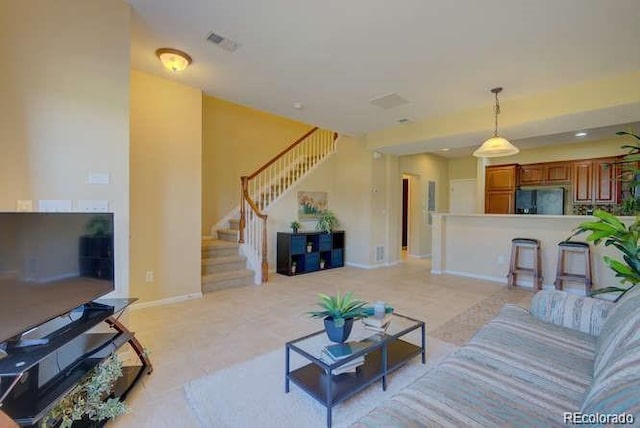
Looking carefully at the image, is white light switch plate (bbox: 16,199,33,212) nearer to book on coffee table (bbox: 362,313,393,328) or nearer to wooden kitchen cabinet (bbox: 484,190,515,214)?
book on coffee table (bbox: 362,313,393,328)

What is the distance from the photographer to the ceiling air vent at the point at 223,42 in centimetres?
272

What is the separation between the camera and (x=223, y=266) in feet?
15.6

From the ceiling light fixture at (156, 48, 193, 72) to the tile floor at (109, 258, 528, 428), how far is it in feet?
8.33

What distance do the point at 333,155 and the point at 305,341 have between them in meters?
5.34

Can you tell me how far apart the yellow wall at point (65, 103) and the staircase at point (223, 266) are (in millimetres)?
2019

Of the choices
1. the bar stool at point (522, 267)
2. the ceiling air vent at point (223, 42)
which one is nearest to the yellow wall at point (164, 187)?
the ceiling air vent at point (223, 42)

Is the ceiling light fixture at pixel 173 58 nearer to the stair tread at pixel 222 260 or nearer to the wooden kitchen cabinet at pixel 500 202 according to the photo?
the stair tread at pixel 222 260

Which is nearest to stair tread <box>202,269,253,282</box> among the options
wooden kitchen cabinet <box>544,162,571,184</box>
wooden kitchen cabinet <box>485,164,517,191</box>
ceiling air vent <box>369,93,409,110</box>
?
ceiling air vent <box>369,93,409,110</box>

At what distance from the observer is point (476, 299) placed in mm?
4070

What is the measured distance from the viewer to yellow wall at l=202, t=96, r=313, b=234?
580 cm

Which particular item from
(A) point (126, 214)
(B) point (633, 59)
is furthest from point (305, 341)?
(B) point (633, 59)

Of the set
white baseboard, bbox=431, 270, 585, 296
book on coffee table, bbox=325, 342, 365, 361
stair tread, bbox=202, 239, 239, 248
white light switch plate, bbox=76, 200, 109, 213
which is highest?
white light switch plate, bbox=76, 200, 109, 213

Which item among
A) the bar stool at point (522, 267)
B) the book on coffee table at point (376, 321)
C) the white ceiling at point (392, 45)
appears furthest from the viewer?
the bar stool at point (522, 267)

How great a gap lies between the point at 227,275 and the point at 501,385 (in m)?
3.95
